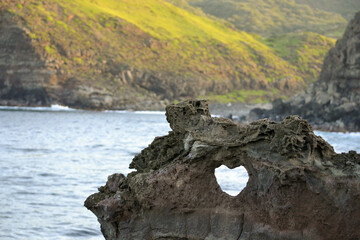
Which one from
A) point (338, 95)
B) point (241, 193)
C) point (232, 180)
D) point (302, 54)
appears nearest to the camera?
point (241, 193)

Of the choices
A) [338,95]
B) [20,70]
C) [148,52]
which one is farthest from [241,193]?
→ [148,52]

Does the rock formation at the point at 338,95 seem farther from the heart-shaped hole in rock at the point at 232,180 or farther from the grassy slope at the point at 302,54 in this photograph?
the grassy slope at the point at 302,54

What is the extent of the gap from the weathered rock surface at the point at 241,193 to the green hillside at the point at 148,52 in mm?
108060

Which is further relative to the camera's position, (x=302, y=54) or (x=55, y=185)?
(x=302, y=54)

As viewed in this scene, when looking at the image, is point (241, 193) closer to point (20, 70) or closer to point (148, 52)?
point (20, 70)

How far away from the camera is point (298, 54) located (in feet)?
596

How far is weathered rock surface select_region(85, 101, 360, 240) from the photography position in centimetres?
723

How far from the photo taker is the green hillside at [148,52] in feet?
405

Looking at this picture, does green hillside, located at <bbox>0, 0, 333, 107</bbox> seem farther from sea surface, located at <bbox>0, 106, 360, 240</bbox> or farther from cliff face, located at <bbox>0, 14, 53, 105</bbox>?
sea surface, located at <bbox>0, 106, 360, 240</bbox>

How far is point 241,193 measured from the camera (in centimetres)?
777

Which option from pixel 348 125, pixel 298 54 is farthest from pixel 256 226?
pixel 298 54

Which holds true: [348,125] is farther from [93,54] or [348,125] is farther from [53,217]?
[93,54]

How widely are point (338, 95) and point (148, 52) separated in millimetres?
82169

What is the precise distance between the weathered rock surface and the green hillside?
108060 millimetres
